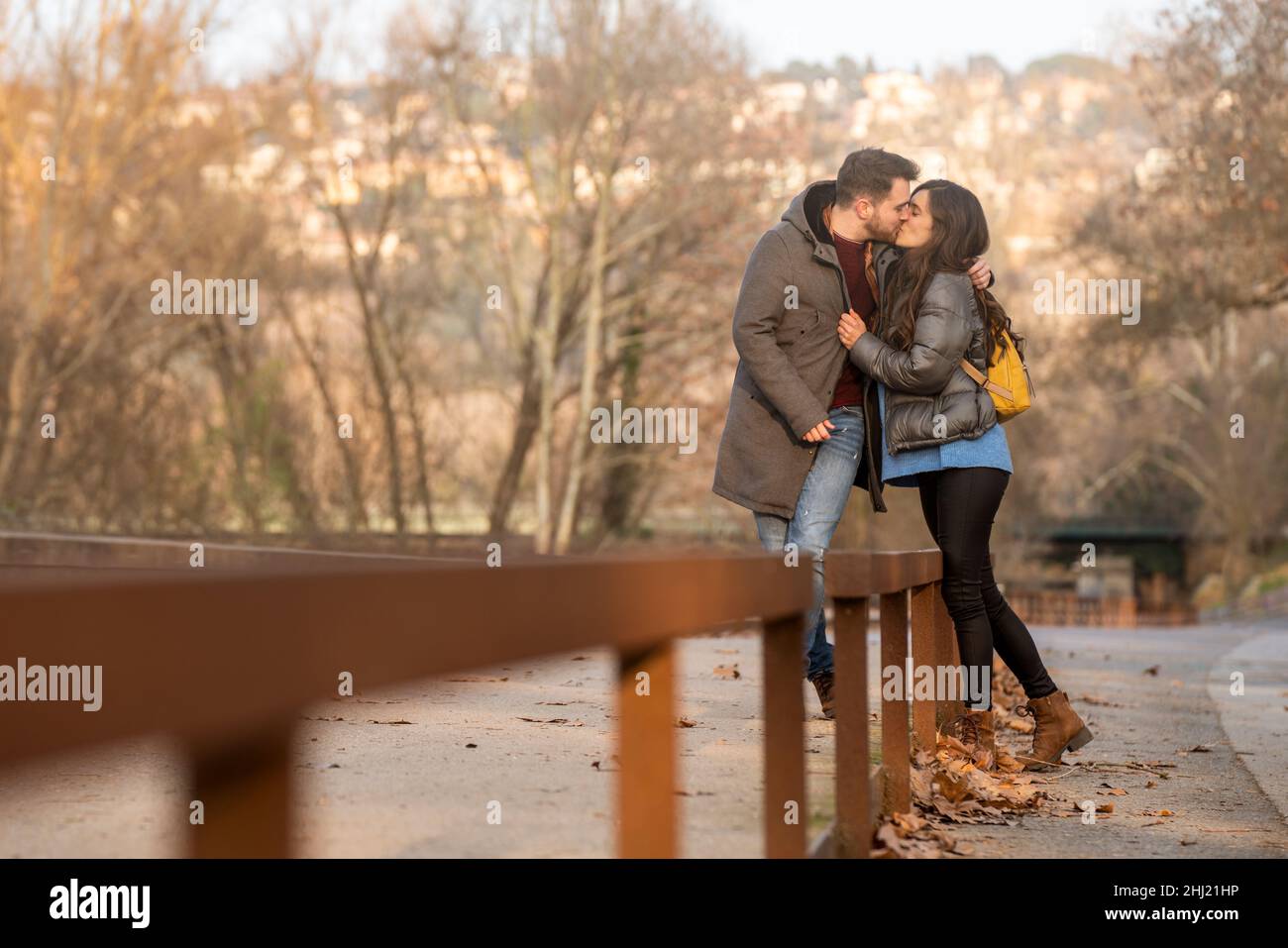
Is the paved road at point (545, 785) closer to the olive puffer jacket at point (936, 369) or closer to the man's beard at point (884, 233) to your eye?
the olive puffer jacket at point (936, 369)

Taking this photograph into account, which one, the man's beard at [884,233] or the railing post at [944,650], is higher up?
the man's beard at [884,233]

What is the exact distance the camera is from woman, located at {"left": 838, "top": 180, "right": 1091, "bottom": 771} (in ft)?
18.7

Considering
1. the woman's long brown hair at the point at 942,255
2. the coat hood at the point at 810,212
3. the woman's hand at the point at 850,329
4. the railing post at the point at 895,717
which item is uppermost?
the coat hood at the point at 810,212

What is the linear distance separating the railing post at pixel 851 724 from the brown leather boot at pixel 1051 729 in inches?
84.1

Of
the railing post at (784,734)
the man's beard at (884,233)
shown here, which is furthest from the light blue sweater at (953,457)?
the railing post at (784,734)

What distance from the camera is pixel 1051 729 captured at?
587 cm

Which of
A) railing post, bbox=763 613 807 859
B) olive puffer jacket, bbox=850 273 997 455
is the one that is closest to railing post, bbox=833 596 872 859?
railing post, bbox=763 613 807 859

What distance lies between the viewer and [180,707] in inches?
50.5

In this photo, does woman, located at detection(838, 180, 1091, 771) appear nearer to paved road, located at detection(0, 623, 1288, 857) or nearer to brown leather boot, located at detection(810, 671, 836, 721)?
paved road, located at detection(0, 623, 1288, 857)

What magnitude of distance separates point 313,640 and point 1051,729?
15.7 feet

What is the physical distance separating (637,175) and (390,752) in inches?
889

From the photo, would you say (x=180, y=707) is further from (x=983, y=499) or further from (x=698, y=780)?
(x=983, y=499)

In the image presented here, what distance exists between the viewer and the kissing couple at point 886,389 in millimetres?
5730
